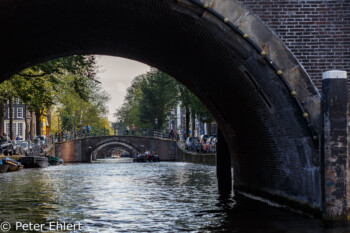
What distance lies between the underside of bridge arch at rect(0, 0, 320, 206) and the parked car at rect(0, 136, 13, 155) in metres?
21.6

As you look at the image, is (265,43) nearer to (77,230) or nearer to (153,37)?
(153,37)

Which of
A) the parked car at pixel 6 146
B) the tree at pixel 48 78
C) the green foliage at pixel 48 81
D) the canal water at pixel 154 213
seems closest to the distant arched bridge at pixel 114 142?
the parked car at pixel 6 146

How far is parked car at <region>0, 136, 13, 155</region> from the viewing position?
31516mm

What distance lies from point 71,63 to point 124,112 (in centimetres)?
6519

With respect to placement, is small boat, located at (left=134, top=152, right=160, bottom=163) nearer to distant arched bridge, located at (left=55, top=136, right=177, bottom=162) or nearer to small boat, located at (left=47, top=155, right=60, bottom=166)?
distant arched bridge, located at (left=55, top=136, right=177, bottom=162)

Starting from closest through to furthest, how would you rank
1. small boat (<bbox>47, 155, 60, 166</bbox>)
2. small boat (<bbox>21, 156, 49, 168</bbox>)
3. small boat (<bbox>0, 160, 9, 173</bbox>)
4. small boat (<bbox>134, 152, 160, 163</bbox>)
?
1. small boat (<bbox>0, 160, 9, 173</bbox>)
2. small boat (<bbox>21, 156, 49, 168</bbox>)
3. small boat (<bbox>47, 155, 60, 166</bbox>)
4. small boat (<bbox>134, 152, 160, 163</bbox>)

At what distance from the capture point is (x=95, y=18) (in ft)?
30.6

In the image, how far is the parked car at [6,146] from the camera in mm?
31516

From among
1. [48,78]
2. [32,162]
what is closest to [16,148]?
[32,162]

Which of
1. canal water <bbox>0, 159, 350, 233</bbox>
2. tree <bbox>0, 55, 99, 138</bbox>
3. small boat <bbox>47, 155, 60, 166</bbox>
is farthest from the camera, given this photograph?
small boat <bbox>47, 155, 60, 166</bbox>

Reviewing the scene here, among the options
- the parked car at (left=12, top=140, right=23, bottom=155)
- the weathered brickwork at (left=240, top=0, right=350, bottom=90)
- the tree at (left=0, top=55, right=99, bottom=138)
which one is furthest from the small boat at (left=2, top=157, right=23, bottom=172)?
the weathered brickwork at (left=240, top=0, right=350, bottom=90)

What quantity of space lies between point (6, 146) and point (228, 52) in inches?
1039

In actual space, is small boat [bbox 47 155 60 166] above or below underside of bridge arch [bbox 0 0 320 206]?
below

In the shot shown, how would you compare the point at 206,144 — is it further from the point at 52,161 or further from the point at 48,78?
the point at 48,78
